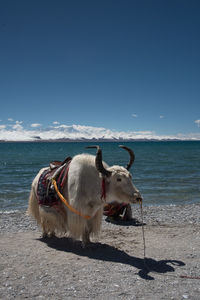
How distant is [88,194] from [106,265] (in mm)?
1161

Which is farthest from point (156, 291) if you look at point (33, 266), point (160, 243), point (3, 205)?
point (3, 205)

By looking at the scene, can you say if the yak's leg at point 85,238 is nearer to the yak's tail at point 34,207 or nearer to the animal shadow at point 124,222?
the yak's tail at point 34,207

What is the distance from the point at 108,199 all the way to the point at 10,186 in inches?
426

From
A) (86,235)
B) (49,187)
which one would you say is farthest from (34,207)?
(86,235)

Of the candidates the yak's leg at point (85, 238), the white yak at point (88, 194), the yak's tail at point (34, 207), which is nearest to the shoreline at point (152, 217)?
the yak's tail at point (34, 207)

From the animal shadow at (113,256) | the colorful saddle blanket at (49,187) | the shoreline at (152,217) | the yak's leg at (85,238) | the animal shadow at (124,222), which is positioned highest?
the colorful saddle blanket at (49,187)

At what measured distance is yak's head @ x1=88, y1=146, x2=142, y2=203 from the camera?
4574 mm

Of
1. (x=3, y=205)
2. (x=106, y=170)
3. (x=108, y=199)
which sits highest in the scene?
(x=106, y=170)

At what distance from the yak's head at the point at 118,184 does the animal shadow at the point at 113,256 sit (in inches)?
38.7

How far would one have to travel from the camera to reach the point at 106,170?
473cm

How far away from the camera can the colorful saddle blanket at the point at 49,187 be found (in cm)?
532

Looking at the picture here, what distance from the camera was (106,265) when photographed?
14.6 ft

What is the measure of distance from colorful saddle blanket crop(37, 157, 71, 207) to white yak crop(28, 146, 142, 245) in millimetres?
83

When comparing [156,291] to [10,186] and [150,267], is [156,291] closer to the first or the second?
[150,267]
